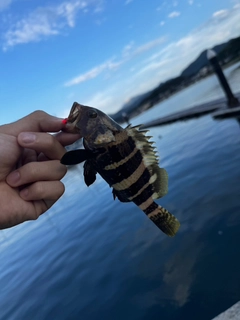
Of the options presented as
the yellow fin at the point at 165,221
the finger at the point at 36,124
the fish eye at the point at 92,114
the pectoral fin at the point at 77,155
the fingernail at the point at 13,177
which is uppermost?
the finger at the point at 36,124

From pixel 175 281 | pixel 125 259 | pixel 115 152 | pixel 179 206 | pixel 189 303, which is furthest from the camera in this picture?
pixel 179 206

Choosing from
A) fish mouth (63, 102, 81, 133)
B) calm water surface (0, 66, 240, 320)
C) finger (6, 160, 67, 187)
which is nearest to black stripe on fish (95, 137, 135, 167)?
fish mouth (63, 102, 81, 133)

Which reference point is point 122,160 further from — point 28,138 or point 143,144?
point 28,138

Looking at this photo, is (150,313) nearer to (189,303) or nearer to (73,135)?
(189,303)

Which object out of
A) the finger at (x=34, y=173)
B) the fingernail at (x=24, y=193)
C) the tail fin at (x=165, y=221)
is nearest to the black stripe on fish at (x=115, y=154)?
the tail fin at (x=165, y=221)

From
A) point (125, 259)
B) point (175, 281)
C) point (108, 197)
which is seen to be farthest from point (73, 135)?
point (108, 197)

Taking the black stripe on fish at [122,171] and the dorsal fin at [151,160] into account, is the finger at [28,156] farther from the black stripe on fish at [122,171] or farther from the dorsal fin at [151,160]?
the dorsal fin at [151,160]

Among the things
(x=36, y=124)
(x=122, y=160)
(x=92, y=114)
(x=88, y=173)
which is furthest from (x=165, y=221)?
(x=36, y=124)

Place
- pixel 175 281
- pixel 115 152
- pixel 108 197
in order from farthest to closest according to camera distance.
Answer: pixel 108 197 < pixel 175 281 < pixel 115 152
